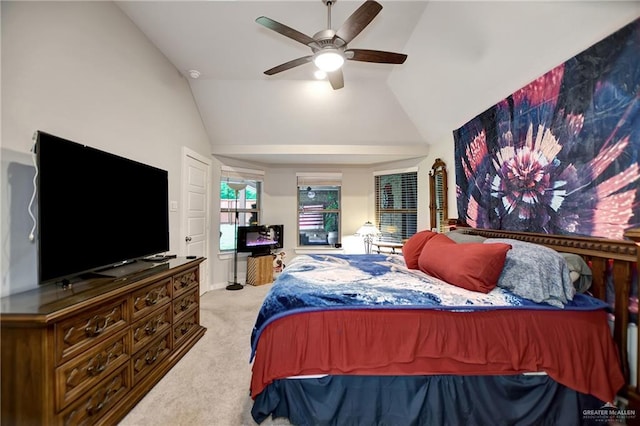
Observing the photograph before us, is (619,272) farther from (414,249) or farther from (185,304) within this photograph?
(185,304)

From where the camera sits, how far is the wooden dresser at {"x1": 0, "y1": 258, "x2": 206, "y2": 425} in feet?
3.82

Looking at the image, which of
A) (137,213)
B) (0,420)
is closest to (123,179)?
(137,213)

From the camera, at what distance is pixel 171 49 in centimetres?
289

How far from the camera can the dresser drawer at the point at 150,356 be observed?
177 cm

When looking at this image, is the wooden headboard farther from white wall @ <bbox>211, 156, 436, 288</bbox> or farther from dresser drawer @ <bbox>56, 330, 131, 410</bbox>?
white wall @ <bbox>211, 156, 436, 288</bbox>

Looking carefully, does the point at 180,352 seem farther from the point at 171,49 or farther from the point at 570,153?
the point at 570,153

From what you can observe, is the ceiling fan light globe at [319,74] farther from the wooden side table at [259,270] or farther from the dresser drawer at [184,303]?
the wooden side table at [259,270]

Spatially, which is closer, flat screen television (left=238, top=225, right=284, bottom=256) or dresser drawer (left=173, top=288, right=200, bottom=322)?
dresser drawer (left=173, top=288, right=200, bottom=322)

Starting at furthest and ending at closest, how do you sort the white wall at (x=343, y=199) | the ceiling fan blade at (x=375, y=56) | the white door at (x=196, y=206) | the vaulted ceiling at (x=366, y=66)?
the white wall at (x=343, y=199) < the white door at (x=196, y=206) < the ceiling fan blade at (x=375, y=56) < the vaulted ceiling at (x=366, y=66)

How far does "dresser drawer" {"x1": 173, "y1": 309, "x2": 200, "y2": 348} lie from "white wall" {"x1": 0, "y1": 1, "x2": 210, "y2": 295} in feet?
3.56

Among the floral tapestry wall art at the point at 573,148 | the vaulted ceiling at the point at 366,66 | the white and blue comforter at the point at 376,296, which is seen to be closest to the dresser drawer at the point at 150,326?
the white and blue comforter at the point at 376,296

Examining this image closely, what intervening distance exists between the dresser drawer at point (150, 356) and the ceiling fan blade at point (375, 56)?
2783 millimetres

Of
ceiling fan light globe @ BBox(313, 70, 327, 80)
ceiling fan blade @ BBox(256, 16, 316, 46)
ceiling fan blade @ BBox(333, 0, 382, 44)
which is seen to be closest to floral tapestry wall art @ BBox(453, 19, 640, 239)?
ceiling fan blade @ BBox(333, 0, 382, 44)

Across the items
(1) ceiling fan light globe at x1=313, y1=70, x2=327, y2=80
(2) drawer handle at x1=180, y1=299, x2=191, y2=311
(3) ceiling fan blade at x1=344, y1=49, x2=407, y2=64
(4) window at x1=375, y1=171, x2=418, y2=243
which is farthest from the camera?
(4) window at x1=375, y1=171, x2=418, y2=243
